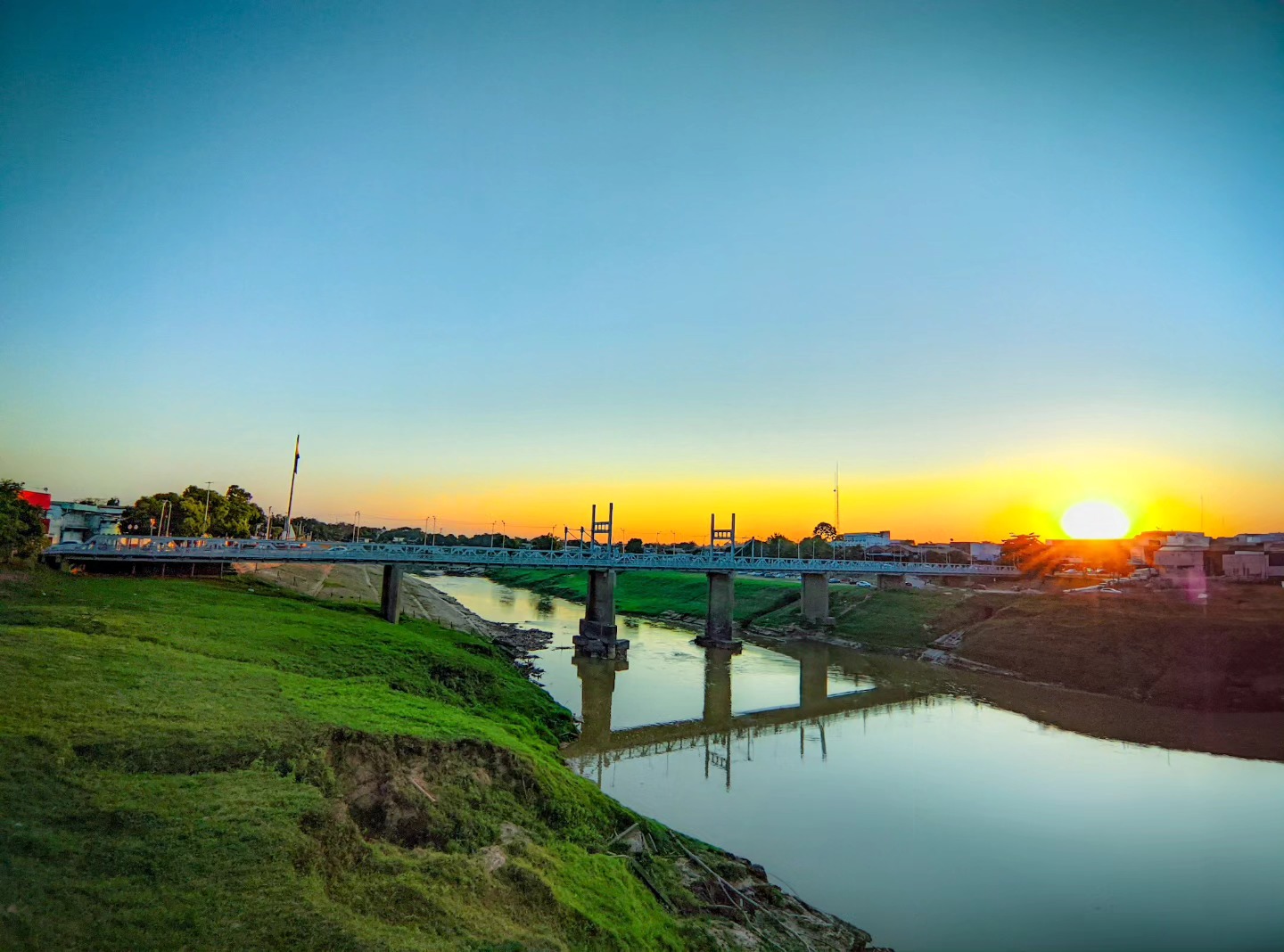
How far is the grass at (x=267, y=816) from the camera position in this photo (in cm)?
1003

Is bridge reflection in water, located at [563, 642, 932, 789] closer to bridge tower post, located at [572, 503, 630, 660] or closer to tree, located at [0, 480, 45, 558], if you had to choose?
bridge tower post, located at [572, 503, 630, 660]

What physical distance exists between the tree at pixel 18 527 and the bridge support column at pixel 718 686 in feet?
134

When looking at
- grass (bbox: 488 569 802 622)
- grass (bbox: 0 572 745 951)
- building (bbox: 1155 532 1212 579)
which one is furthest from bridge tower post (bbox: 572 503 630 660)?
building (bbox: 1155 532 1212 579)

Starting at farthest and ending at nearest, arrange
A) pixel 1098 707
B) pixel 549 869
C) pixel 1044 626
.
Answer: pixel 1044 626
pixel 1098 707
pixel 549 869

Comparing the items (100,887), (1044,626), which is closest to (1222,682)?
(1044,626)

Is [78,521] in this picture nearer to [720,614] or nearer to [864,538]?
[720,614]

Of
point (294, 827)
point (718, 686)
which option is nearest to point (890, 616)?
point (718, 686)

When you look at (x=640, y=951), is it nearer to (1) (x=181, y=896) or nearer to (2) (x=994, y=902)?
(1) (x=181, y=896)

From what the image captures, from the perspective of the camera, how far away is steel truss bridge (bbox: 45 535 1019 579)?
44.6 meters

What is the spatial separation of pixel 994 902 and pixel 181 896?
66.7ft

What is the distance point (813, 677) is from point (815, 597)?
25.2 metres

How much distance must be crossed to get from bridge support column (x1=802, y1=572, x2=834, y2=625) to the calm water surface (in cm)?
3144

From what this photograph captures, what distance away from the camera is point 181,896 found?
1009cm

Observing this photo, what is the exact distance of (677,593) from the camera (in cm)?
10325
